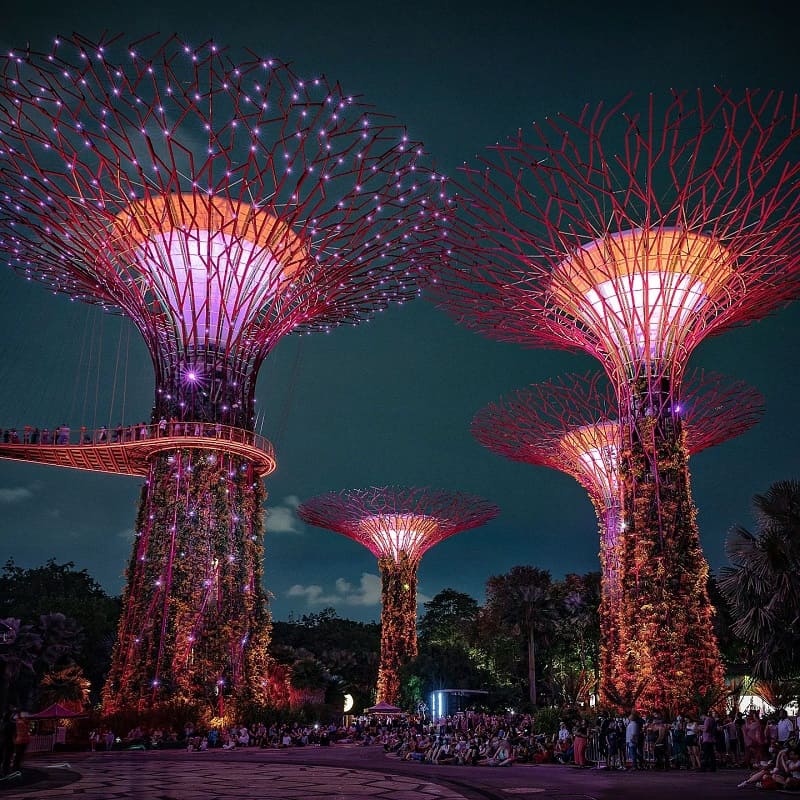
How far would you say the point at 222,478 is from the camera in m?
26.7

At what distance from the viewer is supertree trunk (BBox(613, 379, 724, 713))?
17844 mm

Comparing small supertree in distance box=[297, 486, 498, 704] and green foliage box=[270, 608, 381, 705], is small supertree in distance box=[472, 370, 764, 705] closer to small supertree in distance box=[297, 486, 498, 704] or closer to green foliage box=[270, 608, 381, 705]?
small supertree in distance box=[297, 486, 498, 704]

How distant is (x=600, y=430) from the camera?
107ft

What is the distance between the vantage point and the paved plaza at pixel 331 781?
11.8 m

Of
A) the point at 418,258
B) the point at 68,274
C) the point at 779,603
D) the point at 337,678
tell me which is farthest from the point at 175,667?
the point at 337,678

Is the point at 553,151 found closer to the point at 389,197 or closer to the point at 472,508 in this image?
the point at 389,197

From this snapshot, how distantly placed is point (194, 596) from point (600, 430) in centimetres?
1627

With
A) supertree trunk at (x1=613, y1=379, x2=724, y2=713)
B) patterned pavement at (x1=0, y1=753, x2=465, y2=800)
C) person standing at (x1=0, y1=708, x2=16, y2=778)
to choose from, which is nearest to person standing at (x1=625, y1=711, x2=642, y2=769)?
supertree trunk at (x1=613, y1=379, x2=724, y2=713)

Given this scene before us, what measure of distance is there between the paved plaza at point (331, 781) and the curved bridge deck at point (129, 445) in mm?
9408

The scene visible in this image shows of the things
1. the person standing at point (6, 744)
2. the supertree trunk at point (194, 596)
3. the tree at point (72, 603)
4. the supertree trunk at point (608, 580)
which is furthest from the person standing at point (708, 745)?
the tree at point (72, 603)

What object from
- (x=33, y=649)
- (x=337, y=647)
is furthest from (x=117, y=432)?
(x=337, y=647)

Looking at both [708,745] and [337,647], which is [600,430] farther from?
[337,647]

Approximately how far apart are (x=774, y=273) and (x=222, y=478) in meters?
16.7

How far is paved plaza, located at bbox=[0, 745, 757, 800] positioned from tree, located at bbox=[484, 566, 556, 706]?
25547 millimetres
